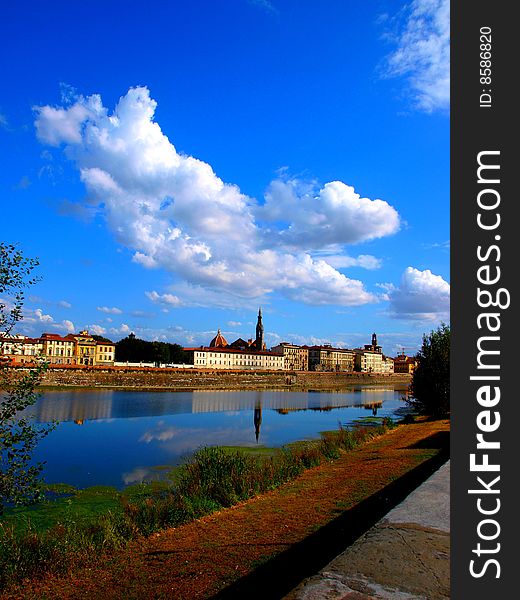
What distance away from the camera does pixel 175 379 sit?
283ft

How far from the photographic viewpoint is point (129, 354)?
11806 cm

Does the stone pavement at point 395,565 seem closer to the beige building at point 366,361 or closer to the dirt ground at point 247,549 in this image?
the dirt ground at point 247,549

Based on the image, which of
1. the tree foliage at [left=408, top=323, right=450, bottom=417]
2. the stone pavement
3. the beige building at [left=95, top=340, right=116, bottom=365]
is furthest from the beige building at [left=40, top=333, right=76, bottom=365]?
the stone pavement

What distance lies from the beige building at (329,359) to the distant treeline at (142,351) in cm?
7059

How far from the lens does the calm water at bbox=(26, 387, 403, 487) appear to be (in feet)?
63.8

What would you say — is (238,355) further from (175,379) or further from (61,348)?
(175,379)

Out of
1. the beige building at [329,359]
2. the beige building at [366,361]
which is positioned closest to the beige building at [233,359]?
the beige building at [329,359]

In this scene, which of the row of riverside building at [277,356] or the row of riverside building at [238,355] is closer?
the row of riverside building at [238,355]

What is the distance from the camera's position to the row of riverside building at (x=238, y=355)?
384 ft

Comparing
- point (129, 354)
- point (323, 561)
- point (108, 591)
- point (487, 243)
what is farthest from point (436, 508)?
point (129, 354)

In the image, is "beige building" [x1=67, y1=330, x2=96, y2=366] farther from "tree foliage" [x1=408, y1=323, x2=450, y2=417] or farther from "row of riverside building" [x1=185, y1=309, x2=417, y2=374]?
"tree foliage" [x1=408, y1=323, x2=450, y2=417]

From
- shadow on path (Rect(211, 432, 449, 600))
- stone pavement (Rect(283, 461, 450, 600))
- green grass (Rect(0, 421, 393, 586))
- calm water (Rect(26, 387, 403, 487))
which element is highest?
stone pavement (Rect(283, 461, 450, 600))

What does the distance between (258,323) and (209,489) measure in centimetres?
16486

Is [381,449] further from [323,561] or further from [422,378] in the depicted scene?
[422,378]
